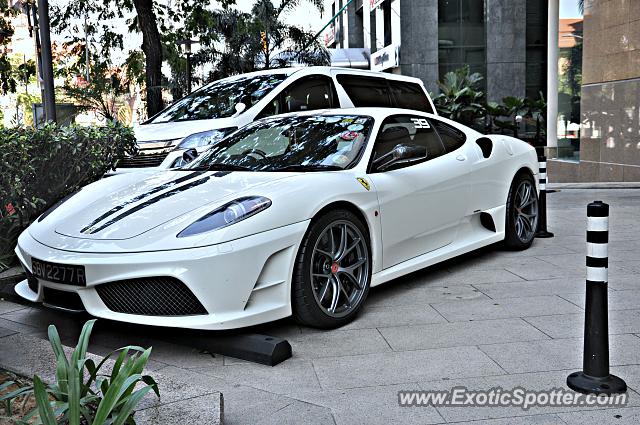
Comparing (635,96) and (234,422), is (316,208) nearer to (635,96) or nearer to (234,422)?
(234,422)

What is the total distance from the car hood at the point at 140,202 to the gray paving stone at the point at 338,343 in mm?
982

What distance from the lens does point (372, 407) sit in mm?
3248

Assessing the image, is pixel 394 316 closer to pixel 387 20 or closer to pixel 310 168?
pixel 310 168

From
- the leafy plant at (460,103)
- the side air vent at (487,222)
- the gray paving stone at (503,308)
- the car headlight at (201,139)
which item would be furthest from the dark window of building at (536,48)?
the gray paving stone at (503,308)

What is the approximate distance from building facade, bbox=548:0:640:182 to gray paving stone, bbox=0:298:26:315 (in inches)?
508

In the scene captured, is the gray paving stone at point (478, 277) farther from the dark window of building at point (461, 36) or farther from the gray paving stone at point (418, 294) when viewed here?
the dark window of building at point (461, 36)

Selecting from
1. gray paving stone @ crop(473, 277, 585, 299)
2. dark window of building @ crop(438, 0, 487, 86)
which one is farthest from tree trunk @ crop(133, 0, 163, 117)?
dark window of building @ crop(438, 0, 487, 86)

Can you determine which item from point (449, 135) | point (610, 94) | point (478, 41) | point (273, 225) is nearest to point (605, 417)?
point (273, 225)

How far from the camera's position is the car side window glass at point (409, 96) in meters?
10.2

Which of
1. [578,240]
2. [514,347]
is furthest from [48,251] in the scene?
[578,240]

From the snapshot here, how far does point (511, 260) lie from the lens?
644 centimetres

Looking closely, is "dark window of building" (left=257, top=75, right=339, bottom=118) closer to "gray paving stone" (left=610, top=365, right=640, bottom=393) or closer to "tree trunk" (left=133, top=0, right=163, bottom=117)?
"gray paving stone" (left=610, top=365, right=640, bottom=393)

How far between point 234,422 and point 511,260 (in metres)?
3.96

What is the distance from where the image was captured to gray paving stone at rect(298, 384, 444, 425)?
311 cm
